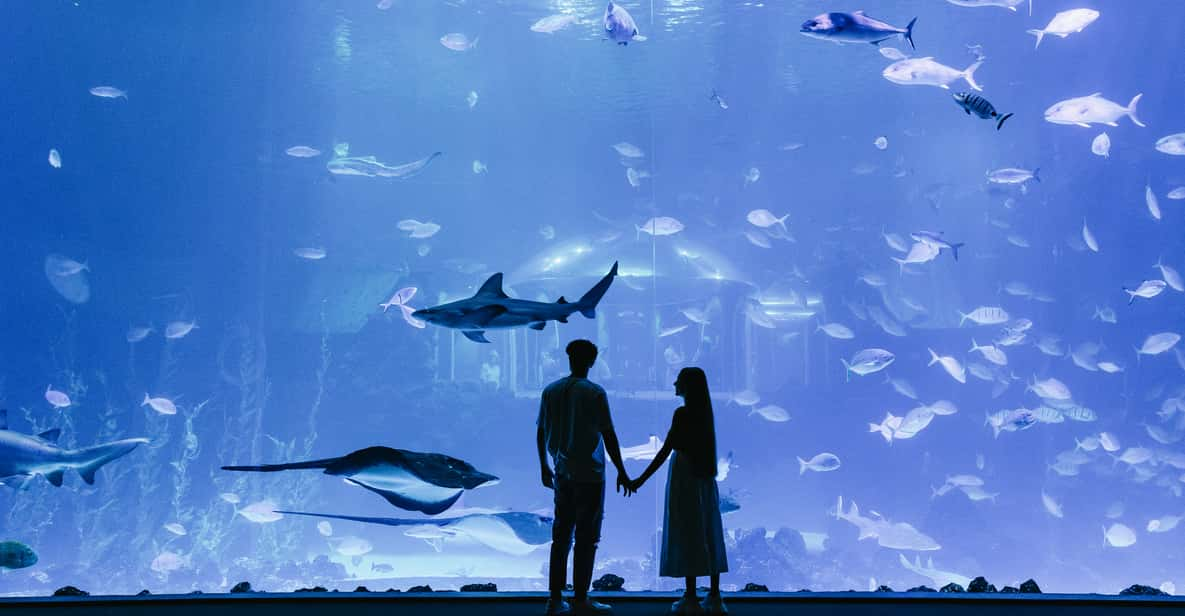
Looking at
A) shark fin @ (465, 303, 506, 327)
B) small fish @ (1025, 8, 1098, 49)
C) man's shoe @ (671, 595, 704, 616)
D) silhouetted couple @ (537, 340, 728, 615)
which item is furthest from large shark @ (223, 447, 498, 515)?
small fish @ (1025, 8, 1098, 49)

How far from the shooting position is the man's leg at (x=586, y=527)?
121 inches

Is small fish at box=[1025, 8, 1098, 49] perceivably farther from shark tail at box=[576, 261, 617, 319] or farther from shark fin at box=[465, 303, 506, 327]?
shark fin at box=[465, 303, 506, 327]

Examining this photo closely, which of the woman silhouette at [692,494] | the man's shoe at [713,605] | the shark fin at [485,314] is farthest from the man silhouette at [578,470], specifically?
the shark fin at [485,314]

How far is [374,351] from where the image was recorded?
1895cm

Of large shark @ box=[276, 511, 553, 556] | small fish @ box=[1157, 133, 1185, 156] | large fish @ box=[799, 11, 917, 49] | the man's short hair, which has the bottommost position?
large shark @ box=[276, 511, 553, 556]

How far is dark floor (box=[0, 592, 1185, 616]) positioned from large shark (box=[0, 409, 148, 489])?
0.97 m

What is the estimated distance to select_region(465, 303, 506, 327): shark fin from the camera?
3.86 m

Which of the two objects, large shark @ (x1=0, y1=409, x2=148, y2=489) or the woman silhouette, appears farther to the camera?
large shark @ (x1=0, y1=409, x2=148, y2=489)

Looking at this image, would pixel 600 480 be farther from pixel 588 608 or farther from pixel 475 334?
pixel 475 334

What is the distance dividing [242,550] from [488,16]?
1293 centimetres

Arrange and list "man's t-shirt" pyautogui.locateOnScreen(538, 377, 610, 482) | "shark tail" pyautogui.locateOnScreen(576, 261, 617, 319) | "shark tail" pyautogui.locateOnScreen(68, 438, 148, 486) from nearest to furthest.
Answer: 1. "man's t-shirt" pyautogui.locateOnScreen(538, 377, 610, 482)
2. "shark tail" pyautogui.locateOnScreen(576, 261, 617, 319)
3. "shark tail" pyautogui.locateOnScreen(68, 438, 148, 486)

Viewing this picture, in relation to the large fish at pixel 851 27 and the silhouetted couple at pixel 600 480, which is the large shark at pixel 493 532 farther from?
the large fish at pixel 851 27

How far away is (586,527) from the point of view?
122 inches

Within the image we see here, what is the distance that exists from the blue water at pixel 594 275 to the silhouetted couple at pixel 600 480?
836cm
